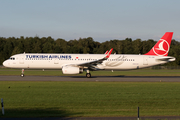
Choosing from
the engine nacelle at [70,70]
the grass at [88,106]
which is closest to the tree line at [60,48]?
the engine nacelle at [70,70]

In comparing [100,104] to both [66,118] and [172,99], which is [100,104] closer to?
[66,118]

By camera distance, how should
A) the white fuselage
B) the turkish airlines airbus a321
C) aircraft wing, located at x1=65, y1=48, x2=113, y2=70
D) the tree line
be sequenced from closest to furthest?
1. aircraft wing, located at x1=65, y1=48, x2=113, y2=70
2. the turkish airlines airbus a321
3. the white fuselage
4. the tree line

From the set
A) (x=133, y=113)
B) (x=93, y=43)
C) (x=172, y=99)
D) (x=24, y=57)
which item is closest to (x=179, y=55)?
(x=93, y=43)

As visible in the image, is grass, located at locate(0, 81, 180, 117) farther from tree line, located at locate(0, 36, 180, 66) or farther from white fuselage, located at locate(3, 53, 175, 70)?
tree line, located at locate(0, 36, 180, 66)

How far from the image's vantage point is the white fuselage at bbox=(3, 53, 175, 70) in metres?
35.4

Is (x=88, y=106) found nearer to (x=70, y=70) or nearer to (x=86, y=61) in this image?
(x=70, y=70)

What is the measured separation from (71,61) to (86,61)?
8.15ft

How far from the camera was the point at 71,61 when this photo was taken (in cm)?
3622

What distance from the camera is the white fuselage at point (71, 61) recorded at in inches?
1395

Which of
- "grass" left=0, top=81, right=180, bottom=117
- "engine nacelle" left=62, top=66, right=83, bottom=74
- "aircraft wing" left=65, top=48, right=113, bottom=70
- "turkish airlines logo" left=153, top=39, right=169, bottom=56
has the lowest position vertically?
"grass" left=0, top=81, right=180, bottom=117

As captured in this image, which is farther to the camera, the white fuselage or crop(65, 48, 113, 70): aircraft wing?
the white fuselage

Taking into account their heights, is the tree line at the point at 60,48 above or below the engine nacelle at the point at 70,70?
above

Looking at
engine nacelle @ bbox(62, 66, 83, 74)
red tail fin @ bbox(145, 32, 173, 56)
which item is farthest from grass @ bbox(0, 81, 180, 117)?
red tail fin @ bbox(145, 32, 173, 56)

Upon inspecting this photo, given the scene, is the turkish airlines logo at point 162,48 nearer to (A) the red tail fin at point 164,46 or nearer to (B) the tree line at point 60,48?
(A) the red tail fin at point 164,46
